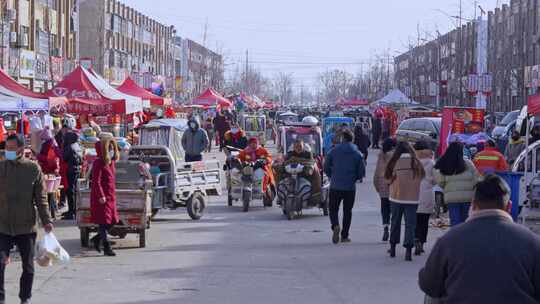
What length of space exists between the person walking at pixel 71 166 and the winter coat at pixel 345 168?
5.13 meters

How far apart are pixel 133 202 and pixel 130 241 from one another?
1.29 meters

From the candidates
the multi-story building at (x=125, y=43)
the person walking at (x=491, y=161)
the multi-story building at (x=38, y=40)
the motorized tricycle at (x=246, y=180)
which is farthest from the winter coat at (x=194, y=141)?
the multi-story building at (x=125, y=43)

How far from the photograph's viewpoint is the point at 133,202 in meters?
14.6

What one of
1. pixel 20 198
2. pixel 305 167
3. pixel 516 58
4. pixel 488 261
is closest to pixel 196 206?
pixel 305 167

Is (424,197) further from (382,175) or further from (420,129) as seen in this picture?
(420,129)

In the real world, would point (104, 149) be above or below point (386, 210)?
above

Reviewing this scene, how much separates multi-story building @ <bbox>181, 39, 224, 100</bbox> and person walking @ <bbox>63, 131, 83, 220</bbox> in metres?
83.3

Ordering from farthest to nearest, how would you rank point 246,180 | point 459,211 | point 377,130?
point 377,130, point 246,180, point 459,211

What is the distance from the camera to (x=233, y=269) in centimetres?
1279

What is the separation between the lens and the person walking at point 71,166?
718 inches

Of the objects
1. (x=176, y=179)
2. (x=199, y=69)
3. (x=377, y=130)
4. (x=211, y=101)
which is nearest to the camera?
(x=176, y=179)

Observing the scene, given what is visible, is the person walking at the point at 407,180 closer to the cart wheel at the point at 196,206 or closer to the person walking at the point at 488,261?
the cart wheel at the point at 196,206

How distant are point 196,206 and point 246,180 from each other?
6.44ft

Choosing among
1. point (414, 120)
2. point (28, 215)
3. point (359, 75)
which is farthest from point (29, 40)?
point (359, 75)
